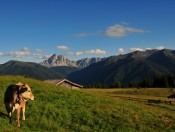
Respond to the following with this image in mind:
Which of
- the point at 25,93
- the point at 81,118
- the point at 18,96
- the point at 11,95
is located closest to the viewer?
the point at 25,93

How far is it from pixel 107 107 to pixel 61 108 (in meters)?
7.06

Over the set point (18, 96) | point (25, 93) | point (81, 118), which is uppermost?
point (25, 93)

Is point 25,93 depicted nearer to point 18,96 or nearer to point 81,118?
point 18,96

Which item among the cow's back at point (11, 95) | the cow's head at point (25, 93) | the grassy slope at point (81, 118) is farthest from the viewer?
the grassy slope at point (81, 118)

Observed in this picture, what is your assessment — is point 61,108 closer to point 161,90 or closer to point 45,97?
point 45,97

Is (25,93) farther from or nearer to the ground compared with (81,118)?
farther from the ground

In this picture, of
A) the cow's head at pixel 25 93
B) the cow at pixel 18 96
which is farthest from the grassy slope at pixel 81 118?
the cow's head at pixel 25 93

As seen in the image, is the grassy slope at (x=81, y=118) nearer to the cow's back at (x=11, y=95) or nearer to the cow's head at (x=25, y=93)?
the cow's back at (x=11, y=95)

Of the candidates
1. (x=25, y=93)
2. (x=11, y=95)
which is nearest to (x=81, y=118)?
(x=11, y=95)

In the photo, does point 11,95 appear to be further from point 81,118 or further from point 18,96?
point 81,118

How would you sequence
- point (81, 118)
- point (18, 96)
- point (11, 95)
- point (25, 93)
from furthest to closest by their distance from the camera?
1. point (81, 118)
2. point (11, 95)
3. point (18, 96)
4. point (25, 93)

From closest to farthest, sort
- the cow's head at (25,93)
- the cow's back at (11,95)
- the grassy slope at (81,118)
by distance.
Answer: the cow's head at (25,93), the cow's back at (11,95), the grassy slope at (81,118)

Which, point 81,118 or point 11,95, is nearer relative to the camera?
point 11,95

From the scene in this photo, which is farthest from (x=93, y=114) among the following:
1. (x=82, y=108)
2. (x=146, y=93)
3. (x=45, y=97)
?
(x=146, y=93)
